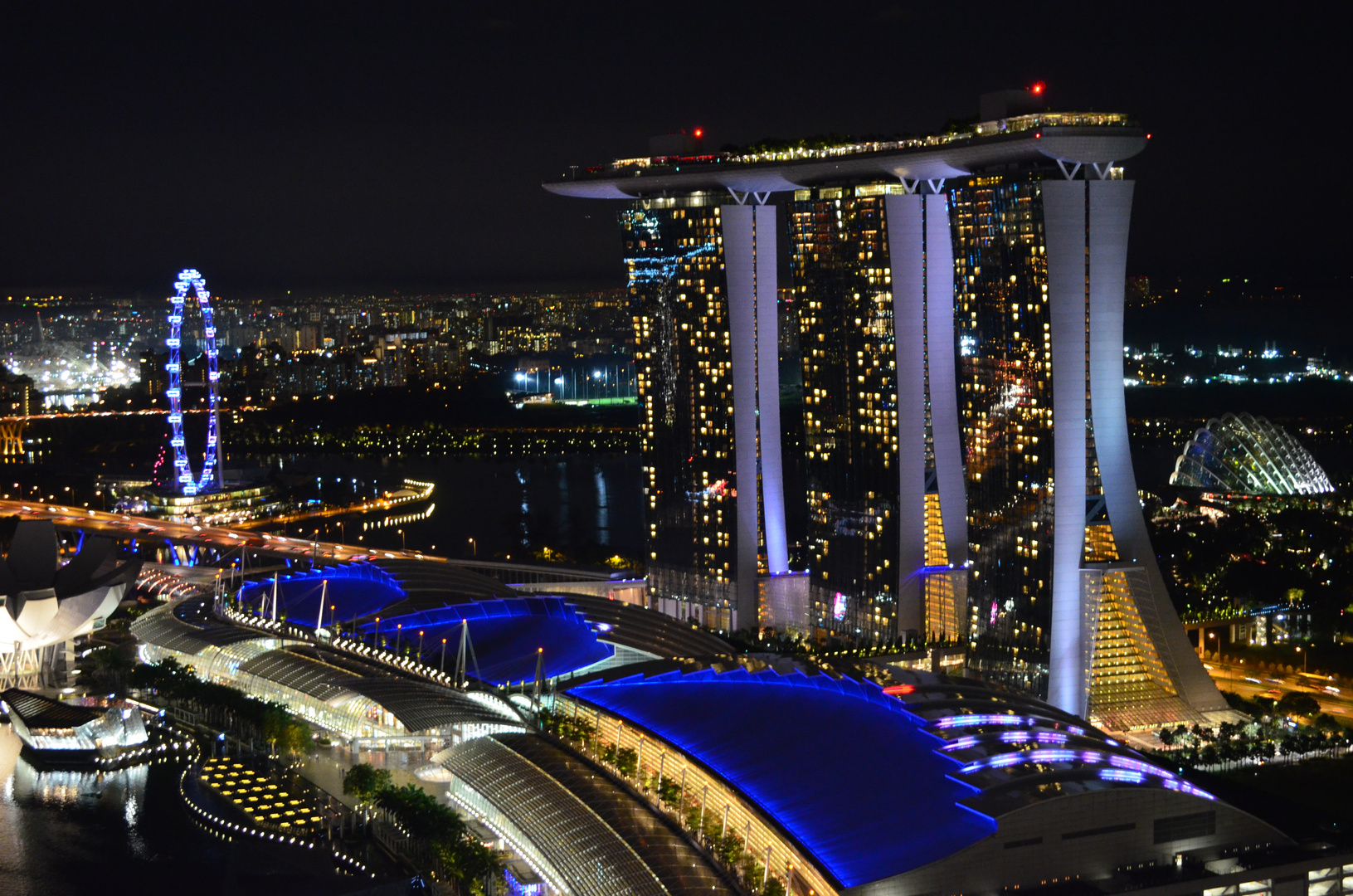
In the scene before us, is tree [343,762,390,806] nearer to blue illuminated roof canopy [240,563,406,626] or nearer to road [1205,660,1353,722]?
blue illuminated roof canopy [240,563,406,626]

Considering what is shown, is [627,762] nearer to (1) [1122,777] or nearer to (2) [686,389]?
(1) [1122,777]

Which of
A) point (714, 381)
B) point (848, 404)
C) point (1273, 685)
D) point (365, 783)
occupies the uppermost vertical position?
point (714, 381)

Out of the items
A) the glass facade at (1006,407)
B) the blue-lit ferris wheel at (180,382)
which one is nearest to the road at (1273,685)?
the glass facade at (1006,407)

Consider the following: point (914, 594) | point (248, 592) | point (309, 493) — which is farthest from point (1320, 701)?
point (309, 493)

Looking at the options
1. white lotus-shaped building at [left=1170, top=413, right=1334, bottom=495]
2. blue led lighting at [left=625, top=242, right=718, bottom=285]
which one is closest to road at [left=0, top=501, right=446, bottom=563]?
blue led lighting at [left=625, top=242, right=718, bottom=285]

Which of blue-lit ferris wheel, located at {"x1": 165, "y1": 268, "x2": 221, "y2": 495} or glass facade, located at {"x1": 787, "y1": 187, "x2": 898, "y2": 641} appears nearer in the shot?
glass facade, located at {"x1": 787, "y1": 187, "x2": 898, "y2": 641}

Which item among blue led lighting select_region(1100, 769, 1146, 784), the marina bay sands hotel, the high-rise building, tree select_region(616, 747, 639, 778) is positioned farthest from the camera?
the high-rise building

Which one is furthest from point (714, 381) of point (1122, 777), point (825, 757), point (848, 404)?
point (1122, 777)

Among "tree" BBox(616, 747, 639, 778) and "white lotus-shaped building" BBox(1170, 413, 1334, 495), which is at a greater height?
"white lotus-shaped building" BBox(1170, 413, 1334, 495)
